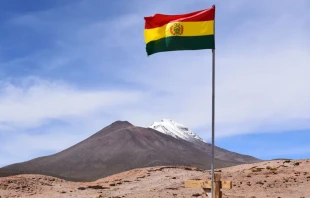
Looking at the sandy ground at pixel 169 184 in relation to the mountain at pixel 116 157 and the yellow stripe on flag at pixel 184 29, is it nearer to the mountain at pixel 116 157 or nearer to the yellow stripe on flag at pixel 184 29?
the yellow stripe on flag at pixel 184 29

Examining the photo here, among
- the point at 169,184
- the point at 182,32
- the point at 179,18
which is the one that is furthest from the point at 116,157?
the point at 182,32

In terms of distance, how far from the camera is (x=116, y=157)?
137000 mm

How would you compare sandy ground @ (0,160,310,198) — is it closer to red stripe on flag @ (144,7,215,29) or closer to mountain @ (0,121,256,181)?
red stripe on flag @ (144,7,215,29)

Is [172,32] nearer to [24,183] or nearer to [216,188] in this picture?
[216,188]

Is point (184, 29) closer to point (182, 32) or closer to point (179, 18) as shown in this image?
point (182, 32)

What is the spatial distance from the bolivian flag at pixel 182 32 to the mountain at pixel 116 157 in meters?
97.6

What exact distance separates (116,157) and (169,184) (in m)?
107

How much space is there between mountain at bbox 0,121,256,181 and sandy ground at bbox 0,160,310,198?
7813 centimetres

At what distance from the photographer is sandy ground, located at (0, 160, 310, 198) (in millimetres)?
28391

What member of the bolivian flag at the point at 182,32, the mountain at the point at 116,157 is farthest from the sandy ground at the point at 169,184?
the mountain at the point at 116,157

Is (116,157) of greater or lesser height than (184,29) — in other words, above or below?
above

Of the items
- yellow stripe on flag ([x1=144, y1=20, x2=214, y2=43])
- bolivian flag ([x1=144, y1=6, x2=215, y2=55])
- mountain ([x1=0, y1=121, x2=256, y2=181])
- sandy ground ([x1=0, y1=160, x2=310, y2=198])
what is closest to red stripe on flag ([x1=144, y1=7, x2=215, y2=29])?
bolivian flag ([x1=144, y1=6, x2=215, y2=55])

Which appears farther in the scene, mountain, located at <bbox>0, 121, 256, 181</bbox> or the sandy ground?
mountain, located at <bbox>0, 121, 256, 181</bbox>

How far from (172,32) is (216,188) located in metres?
4.83
